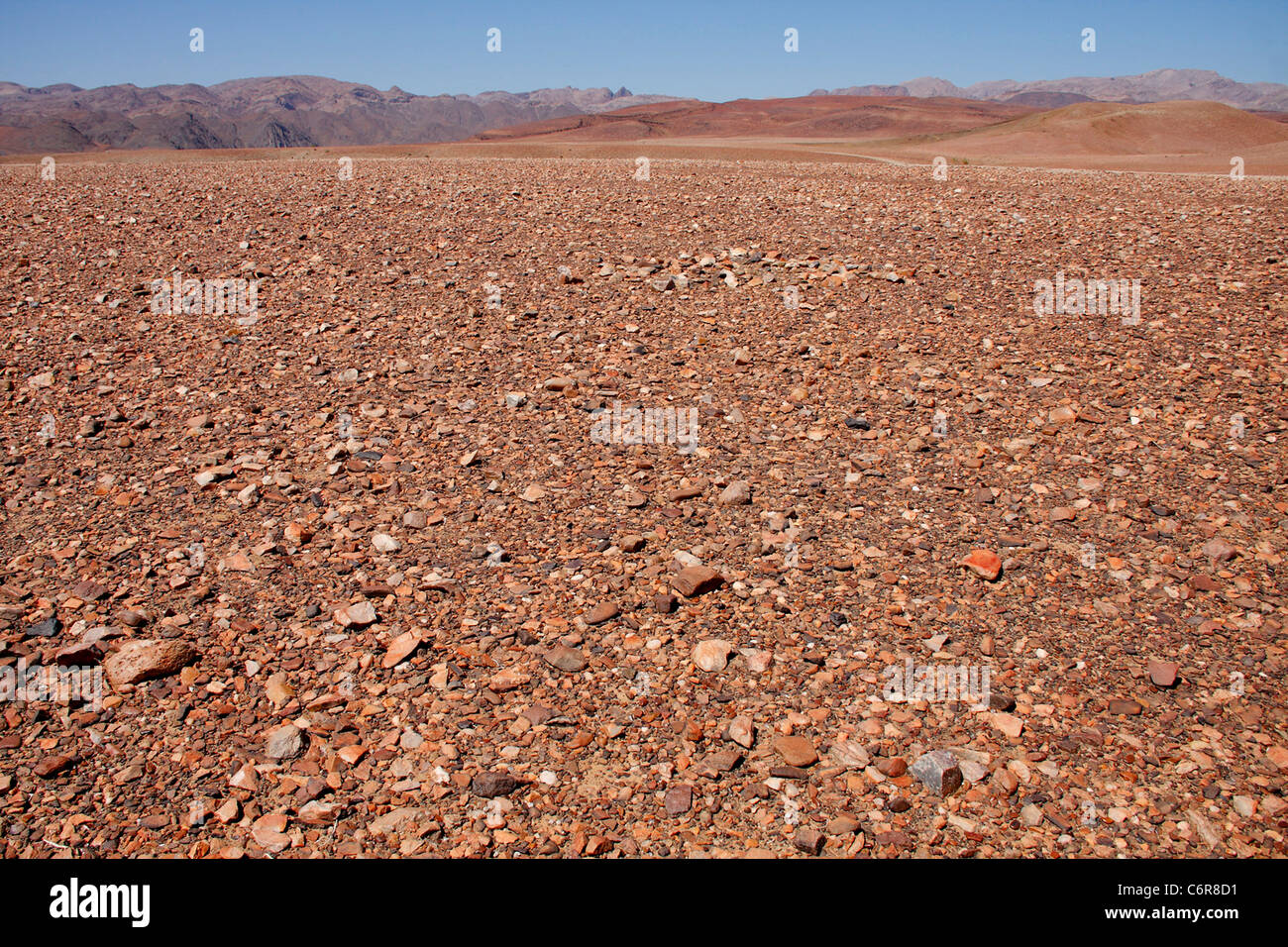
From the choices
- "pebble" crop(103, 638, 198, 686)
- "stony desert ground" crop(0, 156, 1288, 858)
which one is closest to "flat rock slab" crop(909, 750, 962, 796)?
"stony desert ground" crop(0, 156, 1288, 858)

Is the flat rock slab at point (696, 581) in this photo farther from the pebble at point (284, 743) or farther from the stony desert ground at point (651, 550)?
the pebble at point (284, 743)

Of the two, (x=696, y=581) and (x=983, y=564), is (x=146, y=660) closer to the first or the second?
(x=696, y=581)

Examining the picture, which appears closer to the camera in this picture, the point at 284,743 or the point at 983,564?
the point at 284,743

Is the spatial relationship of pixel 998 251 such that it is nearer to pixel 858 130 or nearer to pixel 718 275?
pixel 718 275

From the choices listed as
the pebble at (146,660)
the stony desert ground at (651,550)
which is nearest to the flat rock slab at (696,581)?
the stony desert ground at (651,550)

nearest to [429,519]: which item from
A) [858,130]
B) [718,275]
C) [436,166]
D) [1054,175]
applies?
[718,275]

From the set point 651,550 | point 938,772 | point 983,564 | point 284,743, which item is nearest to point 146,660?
point 284,743

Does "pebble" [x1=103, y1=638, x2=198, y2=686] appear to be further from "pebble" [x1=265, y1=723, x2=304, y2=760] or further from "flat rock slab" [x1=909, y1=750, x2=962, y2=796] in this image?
"flat rock slab" [x1=909, y1=750, x2=962, y2=796]

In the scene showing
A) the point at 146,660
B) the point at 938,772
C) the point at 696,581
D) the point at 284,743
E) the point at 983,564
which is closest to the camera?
the point at 938,772
